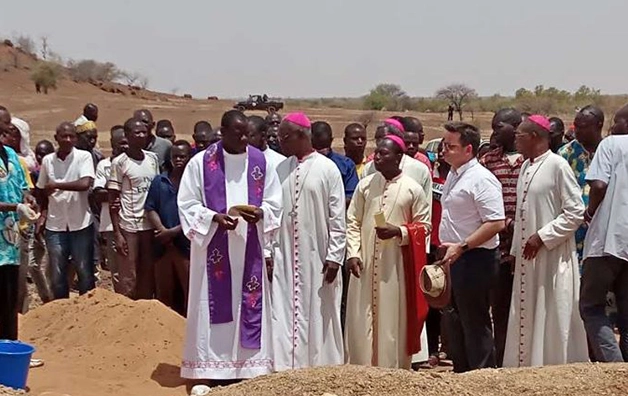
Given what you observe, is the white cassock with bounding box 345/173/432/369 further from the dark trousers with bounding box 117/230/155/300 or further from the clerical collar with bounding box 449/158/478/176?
the dark trousers with bounding box 117/230/155/300

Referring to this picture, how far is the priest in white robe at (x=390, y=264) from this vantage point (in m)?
6.89

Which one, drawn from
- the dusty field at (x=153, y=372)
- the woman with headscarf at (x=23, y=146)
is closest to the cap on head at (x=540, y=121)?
the dusty field at (x=153, y=372)

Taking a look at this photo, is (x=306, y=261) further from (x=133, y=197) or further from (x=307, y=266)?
(x=133, y=197)

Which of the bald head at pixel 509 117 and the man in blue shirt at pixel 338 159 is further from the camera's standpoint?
the man in blue shirt at pixel 338 159

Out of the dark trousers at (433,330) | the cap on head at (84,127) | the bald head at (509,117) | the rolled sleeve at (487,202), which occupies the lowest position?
the dark trousers at (433,330)

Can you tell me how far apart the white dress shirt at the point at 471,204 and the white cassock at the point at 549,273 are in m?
0.24

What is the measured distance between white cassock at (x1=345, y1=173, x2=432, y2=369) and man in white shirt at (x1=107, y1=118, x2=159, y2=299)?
93.5 inches

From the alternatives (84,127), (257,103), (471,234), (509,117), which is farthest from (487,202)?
(257,103)

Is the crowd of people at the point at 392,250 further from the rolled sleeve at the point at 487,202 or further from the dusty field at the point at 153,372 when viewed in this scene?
the dusty field at the point at 153,372

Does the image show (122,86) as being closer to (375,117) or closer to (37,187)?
(375,117)

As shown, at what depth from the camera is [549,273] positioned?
6586 mm

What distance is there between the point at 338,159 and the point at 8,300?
A: 9.40 feet

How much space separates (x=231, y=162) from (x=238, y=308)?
1.05 m

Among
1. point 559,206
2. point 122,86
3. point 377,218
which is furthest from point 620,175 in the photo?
point 122,86
